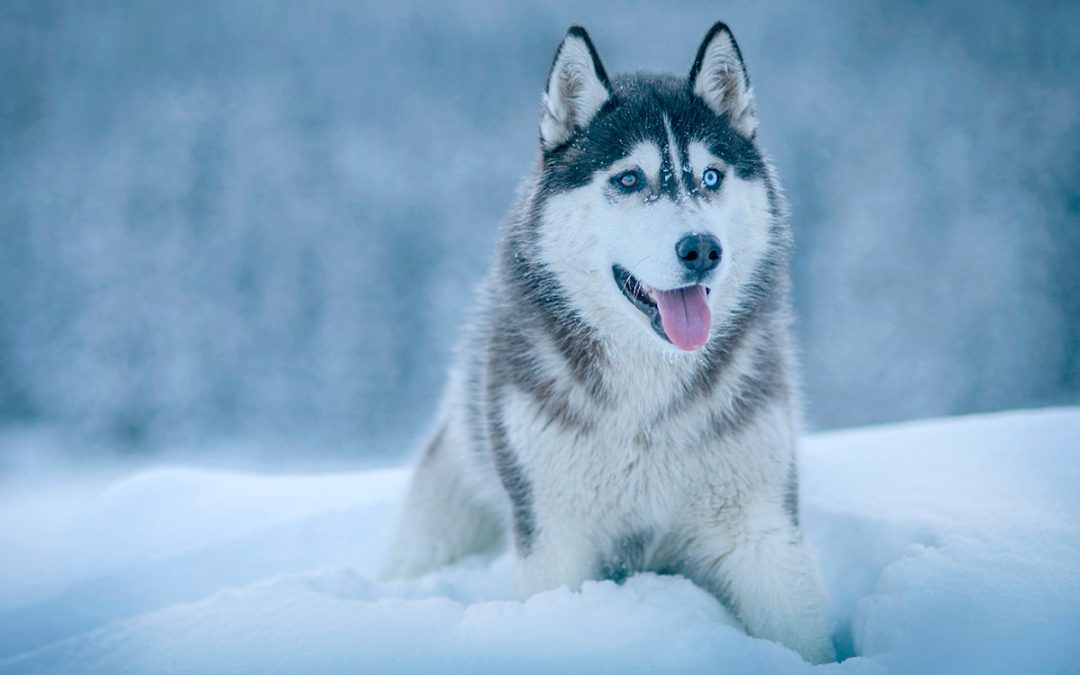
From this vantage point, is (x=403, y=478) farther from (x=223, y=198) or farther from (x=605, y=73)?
(x=223, y=198)

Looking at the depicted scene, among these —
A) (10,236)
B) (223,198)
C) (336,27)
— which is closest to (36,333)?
(10,236)

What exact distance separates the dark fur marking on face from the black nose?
2.83ft

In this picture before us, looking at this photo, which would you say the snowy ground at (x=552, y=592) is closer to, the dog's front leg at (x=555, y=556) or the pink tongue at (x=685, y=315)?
the dog's front leg at (x=555, y=556)

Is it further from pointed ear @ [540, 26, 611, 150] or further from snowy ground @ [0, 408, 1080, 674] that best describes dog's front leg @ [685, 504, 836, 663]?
pointed ear @ [540, 26, 611, 150]

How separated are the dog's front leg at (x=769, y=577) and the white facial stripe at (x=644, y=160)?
1.05 m

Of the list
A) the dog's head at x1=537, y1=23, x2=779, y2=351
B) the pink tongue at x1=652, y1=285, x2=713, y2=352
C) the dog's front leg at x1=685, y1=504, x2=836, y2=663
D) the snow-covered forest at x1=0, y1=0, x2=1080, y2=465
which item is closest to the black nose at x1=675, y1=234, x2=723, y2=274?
the dog's head at x1=537, y1=23, x2=779, y2=351

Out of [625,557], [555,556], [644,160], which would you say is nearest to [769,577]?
[625,557]

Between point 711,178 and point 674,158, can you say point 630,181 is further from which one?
point 711,178

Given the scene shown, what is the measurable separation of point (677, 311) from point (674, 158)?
0.47m

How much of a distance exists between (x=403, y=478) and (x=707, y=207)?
8.20 feet

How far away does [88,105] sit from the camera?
15.4 meters

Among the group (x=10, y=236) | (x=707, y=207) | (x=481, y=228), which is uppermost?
(x=10, y=236)

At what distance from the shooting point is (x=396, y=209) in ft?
50.8

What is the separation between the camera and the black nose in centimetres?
180
